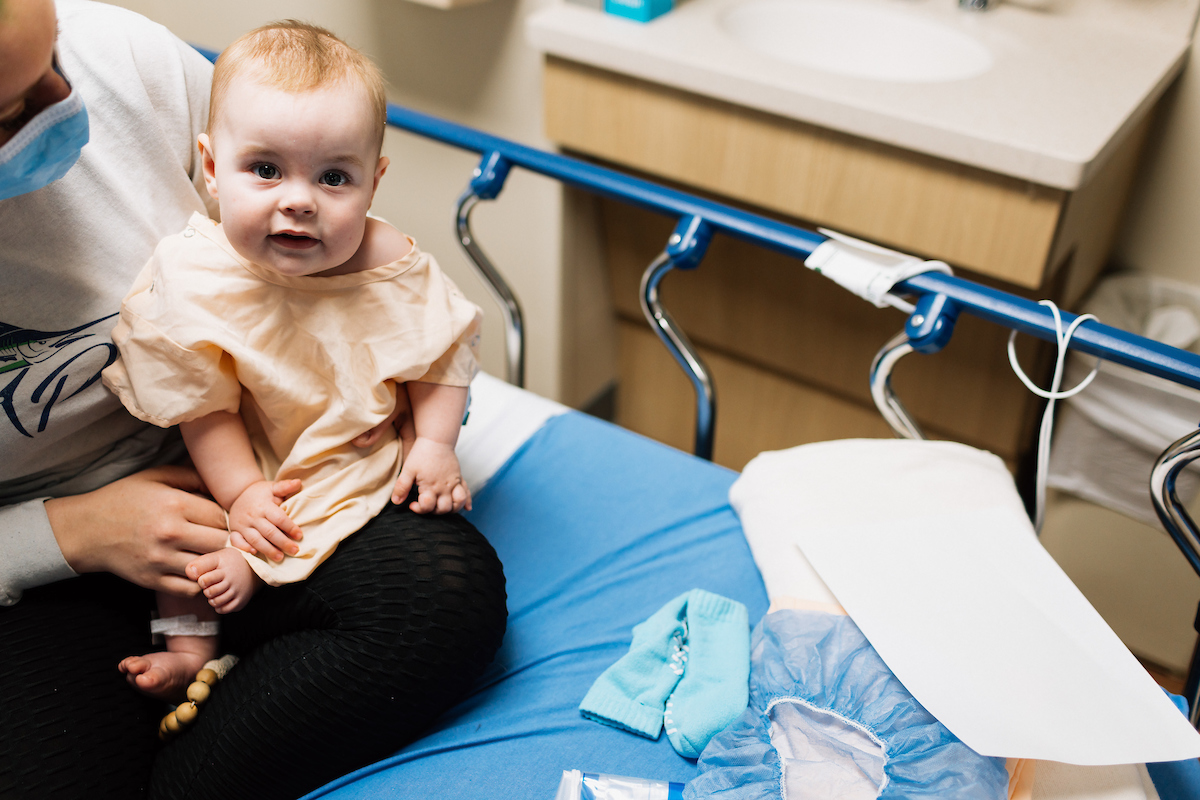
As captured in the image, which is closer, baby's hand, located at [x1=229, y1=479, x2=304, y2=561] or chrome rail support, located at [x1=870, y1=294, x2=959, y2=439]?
baby's hand, located at [x1=229, y1=479, x2=304, y2=561]

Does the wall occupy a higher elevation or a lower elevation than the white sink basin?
lower

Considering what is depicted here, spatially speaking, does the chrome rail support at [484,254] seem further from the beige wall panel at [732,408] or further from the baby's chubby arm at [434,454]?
the beige wall panel at [732,408]

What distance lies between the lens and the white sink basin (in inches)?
57.4

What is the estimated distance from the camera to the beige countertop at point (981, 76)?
1143mm

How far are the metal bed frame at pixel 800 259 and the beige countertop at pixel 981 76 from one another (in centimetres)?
29

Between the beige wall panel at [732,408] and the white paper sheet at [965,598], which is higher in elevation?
the white paper sheet at [965,598]

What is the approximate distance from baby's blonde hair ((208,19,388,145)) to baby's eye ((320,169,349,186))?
5 centimetres

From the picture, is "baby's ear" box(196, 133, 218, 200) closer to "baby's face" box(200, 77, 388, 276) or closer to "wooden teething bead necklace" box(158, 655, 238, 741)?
"baby's face" box(200, 77, 388, 276)

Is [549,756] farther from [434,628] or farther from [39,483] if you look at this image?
[39,483]

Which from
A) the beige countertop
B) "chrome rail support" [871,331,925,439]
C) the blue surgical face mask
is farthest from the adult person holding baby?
the beige countertop

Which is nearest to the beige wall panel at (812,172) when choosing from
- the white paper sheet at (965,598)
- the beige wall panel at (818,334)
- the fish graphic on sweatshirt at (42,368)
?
the beige wall panel at (818,334)

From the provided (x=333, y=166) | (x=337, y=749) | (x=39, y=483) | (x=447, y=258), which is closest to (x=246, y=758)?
(x=337, y=749)

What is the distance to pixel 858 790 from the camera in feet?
2.18

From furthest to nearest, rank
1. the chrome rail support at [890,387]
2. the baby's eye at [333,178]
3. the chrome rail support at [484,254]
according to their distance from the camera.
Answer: the chrome rail support at [484,254]
the chrome rail support at [890,387]
the baby's eye at [333,178]
